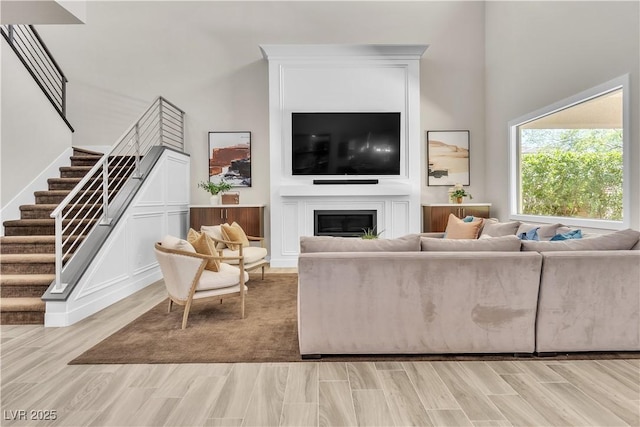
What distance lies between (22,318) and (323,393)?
3080mm

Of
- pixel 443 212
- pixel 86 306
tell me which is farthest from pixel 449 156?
pixel 86 306

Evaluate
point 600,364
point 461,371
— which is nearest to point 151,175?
point 461,371

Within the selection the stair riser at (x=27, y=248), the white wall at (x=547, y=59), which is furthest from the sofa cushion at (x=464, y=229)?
the stair riser at (x=27, y=248)

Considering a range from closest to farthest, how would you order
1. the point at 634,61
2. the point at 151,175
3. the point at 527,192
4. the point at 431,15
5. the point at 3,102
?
the point at 634,61 → the point at 3,102 → the point at 151,175 → the point at 527,192 → the point at 431,15

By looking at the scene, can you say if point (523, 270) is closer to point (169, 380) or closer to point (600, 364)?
point (600, 364)

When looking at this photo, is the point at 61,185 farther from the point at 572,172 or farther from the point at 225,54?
the point at 572,172

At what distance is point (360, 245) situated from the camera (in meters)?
2.65

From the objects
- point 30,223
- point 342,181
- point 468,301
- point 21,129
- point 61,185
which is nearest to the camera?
point 468,301

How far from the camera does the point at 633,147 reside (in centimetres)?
347

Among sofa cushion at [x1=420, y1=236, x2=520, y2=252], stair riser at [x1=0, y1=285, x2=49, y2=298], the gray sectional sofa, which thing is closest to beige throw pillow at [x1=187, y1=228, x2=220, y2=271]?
the gray sectional sofa

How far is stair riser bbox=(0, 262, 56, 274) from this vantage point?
390 cm

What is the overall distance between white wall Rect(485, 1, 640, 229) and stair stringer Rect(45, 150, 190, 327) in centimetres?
530

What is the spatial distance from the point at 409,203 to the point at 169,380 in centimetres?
476

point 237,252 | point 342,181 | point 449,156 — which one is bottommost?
point 237,252
